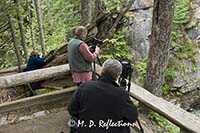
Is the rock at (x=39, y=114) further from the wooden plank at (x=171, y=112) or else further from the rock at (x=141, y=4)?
the rock at (x=141, y=4)

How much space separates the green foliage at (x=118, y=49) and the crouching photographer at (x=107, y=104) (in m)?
7.62

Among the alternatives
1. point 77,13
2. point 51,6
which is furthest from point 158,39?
point 51,6

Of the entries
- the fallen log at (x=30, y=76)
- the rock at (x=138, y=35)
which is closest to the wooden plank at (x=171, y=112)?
the fallen log at (x=30, y=76)

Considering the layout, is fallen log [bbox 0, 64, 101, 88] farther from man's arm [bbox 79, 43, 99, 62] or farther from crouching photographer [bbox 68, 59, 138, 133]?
crouching photographer [bbox 68, 59, 138, 133]

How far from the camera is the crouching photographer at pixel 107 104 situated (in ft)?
11.1

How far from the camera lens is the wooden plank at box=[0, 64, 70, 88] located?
5.46 m

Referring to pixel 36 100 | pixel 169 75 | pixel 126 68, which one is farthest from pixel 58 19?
pixel 126 68

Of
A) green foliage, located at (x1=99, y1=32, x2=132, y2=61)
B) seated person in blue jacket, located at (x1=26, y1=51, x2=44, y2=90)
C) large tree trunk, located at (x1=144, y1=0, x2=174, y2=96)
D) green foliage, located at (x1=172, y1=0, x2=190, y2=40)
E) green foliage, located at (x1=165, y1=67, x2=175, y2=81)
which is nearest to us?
large tree trunk, located at (x1=144, y1=0, x2=174, y2=96)

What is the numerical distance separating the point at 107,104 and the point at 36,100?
2825 millimetres

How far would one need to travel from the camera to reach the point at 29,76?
570 centimetres

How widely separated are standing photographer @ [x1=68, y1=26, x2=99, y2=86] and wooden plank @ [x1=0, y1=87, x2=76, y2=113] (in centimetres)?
66

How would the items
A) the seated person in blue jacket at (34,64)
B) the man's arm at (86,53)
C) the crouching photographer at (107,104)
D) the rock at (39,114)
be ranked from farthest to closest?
the seated person in blue jacket at (34,64) < the rock at (39,114) < the man's arm at (86,53) < the crouching photographer at (107,104)

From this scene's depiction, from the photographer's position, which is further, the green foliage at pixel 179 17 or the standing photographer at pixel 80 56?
the green foliage at pixel 179 17

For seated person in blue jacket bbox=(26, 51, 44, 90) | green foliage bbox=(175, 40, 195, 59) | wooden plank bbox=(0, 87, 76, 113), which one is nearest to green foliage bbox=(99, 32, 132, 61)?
green foliage bbox=(175, 40, 195, 59)
